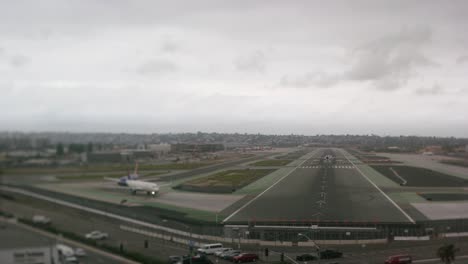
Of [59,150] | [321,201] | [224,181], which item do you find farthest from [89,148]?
[224,181]

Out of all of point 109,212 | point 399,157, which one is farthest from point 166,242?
point 399,157

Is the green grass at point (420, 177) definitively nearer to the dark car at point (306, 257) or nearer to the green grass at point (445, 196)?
the green grass at point (445, 196)

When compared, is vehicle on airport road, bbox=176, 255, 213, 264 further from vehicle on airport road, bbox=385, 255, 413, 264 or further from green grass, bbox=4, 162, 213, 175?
vehicle on airport road, bbox=385, 255, 413, 264

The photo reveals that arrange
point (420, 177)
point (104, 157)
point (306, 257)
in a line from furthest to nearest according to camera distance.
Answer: point (420, 177) < point (306, 257) < point (104, 157)

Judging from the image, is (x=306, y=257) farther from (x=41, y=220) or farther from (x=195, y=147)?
(x=195, y=147)

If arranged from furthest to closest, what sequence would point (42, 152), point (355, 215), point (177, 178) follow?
point (177, 178) → point (355, 215) → point (42, 152)

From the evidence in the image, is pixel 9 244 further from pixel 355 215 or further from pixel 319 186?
pixel 319 186
